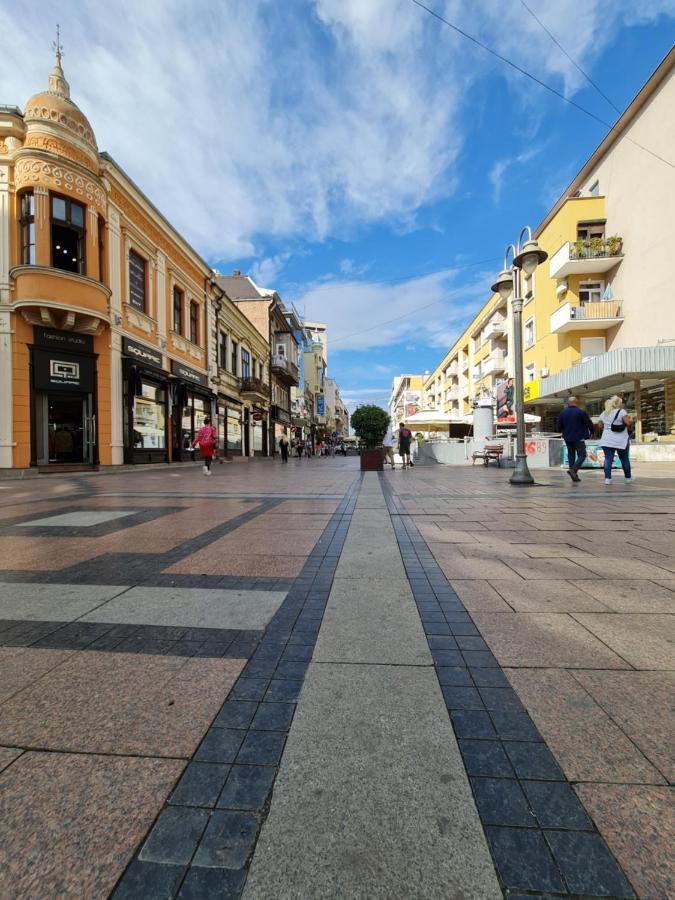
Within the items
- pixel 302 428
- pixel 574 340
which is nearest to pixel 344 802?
pixel 574 340

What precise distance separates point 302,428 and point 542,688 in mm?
52987

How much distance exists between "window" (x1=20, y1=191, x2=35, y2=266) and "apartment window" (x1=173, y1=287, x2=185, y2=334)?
7.36 meters

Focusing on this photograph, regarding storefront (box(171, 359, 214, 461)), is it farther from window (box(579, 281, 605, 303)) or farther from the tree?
the tree

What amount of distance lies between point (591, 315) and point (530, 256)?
1861 centimetres

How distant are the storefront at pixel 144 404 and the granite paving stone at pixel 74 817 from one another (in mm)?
16294

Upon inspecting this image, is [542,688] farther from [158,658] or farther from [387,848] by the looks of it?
[158,658]

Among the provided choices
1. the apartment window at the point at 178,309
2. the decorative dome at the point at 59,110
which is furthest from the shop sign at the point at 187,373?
the decorative dome at the point at 59,110

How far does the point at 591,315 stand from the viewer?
24469mm

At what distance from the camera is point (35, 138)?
13.4 m

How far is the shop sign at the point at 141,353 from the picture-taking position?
16.2 meters

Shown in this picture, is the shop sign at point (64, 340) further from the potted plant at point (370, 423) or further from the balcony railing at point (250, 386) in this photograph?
the potted plant at point (370, 423)

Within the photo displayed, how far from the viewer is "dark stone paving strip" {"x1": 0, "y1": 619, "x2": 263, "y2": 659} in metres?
2.16

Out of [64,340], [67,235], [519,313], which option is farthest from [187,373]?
[519,313]

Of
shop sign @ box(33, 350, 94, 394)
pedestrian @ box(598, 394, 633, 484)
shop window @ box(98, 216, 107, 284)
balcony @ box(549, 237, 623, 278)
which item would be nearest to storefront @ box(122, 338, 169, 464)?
shop sign @ box(33, 350, 94, 394)
